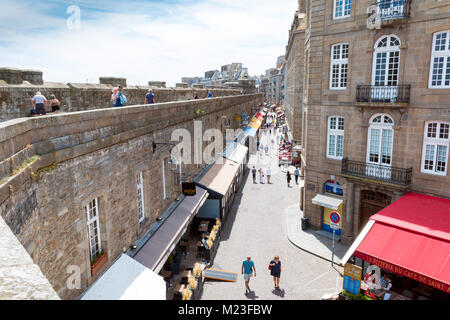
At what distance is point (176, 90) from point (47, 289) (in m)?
16.2

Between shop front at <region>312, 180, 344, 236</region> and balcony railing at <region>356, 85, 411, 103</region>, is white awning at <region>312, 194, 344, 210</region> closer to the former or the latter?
shop front at <region>312, 180, 344, 236</region>

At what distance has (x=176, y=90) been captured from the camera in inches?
682

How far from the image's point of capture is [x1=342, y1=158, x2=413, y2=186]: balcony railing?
43.2 ft

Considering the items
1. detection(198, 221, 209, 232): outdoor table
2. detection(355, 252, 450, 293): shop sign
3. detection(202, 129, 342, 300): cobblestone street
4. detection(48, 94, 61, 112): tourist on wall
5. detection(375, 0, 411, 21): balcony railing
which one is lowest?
detection(202, 129, 342, 300): cobblestone street

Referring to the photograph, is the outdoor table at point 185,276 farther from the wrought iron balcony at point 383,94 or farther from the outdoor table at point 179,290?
the wrought iron balcony at point 383,94

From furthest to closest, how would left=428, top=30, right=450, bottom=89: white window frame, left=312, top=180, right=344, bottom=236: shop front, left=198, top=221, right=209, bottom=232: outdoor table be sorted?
left=312, top=180, right=344, bottom=236: shop front
left=198, top=221, right=209, bottom=232: outdoor table
left=428, top=30, right=450, bottom=89: white window frame

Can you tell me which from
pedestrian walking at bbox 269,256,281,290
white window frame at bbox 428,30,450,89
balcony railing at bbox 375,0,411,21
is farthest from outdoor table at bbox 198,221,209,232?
balcony railing at bbox 375,0,411,21

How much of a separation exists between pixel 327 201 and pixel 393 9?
28.0 feet

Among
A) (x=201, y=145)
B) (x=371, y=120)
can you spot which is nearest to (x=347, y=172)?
(x=371, y=120)

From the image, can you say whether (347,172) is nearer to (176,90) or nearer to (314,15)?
(314,15)

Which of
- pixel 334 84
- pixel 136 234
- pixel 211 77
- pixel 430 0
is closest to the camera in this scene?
pixel 136 234

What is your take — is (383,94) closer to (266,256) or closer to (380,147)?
(380,147)

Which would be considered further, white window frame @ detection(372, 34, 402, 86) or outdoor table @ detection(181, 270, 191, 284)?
white window frame @ detection(372, 34, 402, 86)

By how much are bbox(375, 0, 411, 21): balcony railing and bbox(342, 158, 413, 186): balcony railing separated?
5.88m
